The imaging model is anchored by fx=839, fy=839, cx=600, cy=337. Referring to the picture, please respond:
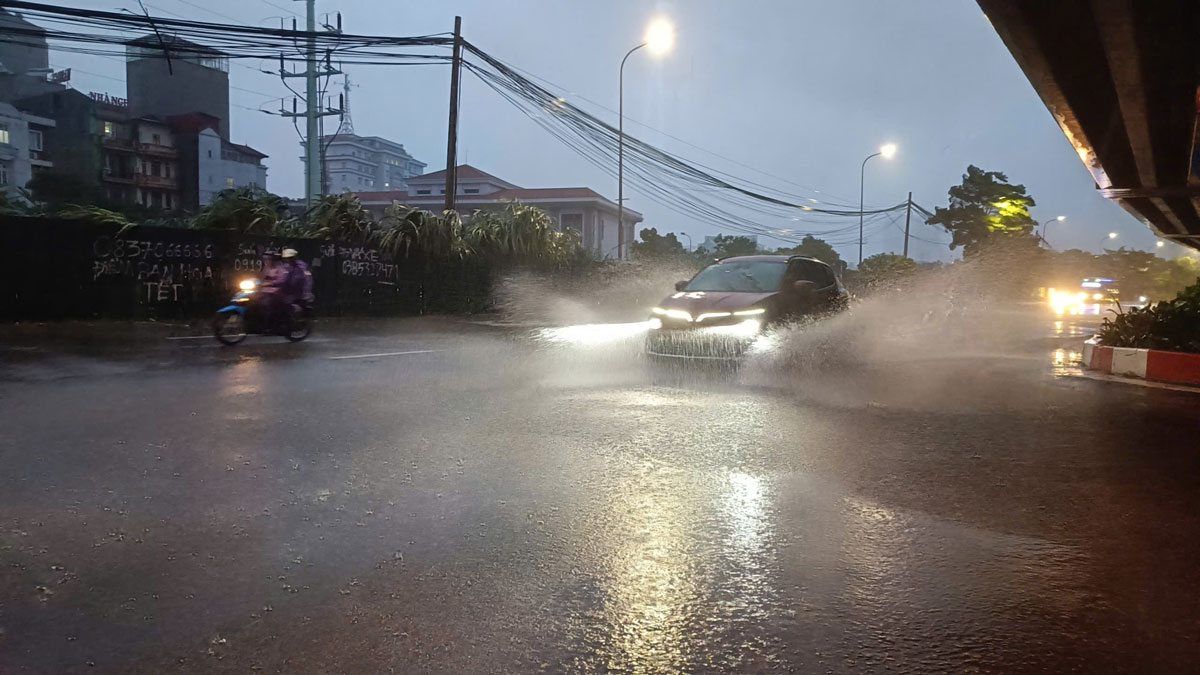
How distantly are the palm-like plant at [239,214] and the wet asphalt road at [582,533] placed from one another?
36.1ft

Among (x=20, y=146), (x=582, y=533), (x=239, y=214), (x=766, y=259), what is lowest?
(x=582, y=533)

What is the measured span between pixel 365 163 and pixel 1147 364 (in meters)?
115

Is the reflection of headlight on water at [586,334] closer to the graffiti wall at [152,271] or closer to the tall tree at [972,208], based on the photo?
the graffiti wall at [152,271]

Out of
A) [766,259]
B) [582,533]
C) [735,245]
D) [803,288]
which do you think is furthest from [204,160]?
[582,533]

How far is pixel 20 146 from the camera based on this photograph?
4525cm

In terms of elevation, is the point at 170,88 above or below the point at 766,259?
above

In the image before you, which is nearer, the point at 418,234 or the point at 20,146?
the point at 418,234

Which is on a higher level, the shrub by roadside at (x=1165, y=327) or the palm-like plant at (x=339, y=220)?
the palm-like plant at (x=339, y=220)

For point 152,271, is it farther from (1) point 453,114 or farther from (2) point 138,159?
(2) point 138,159

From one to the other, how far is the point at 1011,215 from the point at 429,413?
28.5m

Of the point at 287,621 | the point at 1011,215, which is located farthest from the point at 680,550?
the point at 1011,215

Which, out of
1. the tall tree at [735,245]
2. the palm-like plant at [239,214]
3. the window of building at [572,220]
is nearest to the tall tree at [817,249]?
the tall tree at [735,245]

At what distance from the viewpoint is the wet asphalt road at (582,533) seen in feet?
9.88

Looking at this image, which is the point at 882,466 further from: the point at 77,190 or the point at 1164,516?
the point at 77,190
